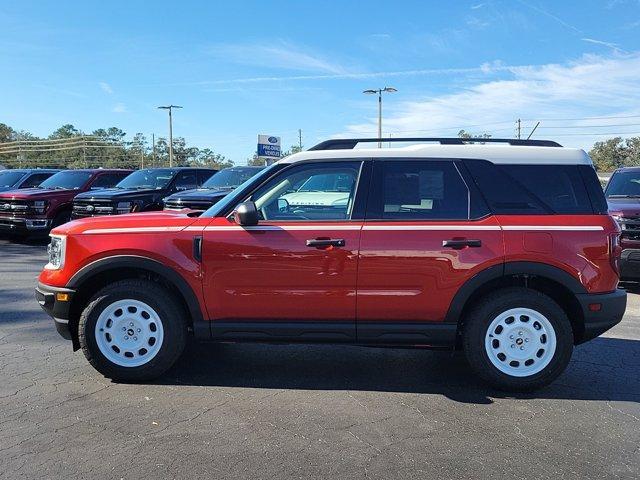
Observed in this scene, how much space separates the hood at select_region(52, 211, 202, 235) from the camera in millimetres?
4227

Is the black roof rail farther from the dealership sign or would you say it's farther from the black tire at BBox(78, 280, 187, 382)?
the dealership sign

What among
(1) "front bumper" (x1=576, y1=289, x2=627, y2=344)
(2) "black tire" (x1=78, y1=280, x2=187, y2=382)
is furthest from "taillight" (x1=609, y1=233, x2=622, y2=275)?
(2) "black tire" (x1=78, y1=280, x2=187, y2=382)

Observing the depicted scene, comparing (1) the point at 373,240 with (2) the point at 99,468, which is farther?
(1) the point at 373,240

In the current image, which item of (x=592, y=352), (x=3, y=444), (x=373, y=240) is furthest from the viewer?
(x=592, y=352)

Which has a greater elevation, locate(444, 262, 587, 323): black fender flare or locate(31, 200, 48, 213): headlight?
locate(31, 200, 48, 213): headlight

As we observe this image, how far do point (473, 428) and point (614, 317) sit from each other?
153 centimetres

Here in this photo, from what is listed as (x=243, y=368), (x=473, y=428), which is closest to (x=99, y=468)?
(x=243, y=368)

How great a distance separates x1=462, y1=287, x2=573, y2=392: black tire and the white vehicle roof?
1028 mm

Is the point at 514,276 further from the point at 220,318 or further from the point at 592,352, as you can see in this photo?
the point at 220,318

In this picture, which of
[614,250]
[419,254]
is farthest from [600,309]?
[419,254]

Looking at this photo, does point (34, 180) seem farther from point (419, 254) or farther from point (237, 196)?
point (419, 254)

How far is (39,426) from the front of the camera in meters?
3.53

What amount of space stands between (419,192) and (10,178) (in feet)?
54.6

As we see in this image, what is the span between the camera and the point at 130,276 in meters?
4.39
